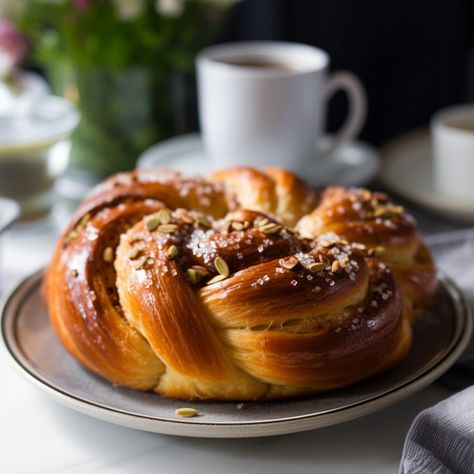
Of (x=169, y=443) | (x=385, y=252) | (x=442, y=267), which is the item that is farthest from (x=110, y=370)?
(x=442, y=267)

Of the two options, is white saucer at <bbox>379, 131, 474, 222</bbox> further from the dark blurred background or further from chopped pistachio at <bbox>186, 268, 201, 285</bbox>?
chopped pistachio at <bbox>186, 268, 201, 285</bbox>

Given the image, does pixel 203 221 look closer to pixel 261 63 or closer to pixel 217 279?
pixel 217 279

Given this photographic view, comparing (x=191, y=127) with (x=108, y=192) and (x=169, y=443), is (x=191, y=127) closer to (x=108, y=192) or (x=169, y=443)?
(x=108, y=192)

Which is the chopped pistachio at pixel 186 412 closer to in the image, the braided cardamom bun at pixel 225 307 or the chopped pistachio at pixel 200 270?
the braided cardamom bun at pixel 225 307

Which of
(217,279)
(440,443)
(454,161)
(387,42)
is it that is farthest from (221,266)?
(387,42)

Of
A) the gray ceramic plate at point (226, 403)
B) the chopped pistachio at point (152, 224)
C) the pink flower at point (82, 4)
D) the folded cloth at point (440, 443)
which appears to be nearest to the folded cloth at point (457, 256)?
the gray ceramic plate at point (226, 403)
